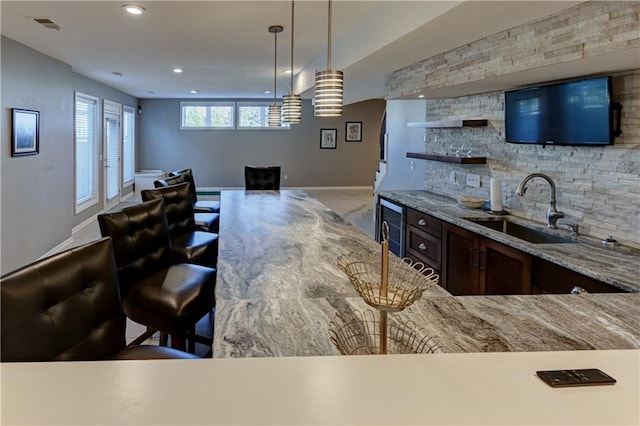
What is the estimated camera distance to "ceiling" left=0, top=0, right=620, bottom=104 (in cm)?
265

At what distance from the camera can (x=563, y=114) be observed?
9.32 feet

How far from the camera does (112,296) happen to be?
1.62m

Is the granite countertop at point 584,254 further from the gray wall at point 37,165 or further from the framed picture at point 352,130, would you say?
the framed picture at point 352,130

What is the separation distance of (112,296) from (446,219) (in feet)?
8.41

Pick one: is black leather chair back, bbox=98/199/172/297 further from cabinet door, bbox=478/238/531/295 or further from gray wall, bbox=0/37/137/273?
gray wall, bbox=0/37/137/273

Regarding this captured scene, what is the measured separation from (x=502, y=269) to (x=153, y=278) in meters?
2.09

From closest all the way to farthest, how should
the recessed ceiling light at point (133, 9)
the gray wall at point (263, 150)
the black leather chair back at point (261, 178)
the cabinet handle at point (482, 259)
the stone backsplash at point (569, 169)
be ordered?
1. the stone backsplash at point (569, 169)
2. the cabinet handle at point (482, 259)
3. the recessed ceiling light at point (133, 9)
4. the black leather chair back at point (261, 178)
5. the gray wall at point (263, 150)

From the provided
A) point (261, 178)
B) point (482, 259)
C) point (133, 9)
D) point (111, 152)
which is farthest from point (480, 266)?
point (111, 152)

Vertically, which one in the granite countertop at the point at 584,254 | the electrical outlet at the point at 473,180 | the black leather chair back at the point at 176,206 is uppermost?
the electrical outlet at the point at 473,180

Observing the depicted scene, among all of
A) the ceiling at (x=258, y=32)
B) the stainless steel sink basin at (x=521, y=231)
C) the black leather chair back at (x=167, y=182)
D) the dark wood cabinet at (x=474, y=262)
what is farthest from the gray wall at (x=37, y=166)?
the stainless steel sink basin at (x=521, y=231)

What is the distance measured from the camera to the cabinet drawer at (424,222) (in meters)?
3.67

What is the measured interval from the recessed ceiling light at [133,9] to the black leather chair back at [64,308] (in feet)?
8.59

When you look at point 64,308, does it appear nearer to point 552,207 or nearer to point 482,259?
point 482,259

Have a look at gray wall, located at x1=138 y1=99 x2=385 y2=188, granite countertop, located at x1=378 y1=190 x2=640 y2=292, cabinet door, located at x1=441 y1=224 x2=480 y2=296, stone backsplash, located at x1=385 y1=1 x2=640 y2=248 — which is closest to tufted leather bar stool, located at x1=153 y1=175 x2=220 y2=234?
cabinet door, located at x1=441 y1=224 x2=480 y2=296
